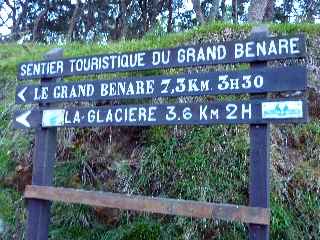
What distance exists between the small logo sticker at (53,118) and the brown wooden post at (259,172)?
5.78 feet

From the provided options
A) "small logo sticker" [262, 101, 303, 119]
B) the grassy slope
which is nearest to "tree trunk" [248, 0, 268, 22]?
the grassy slope

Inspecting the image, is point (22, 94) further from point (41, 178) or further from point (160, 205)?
A: point (160, 205)

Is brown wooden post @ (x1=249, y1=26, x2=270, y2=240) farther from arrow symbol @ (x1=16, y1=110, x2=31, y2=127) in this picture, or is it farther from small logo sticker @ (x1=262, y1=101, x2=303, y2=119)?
arrow symbol @ (x1=16, y1=110, x2=31, y2=127)

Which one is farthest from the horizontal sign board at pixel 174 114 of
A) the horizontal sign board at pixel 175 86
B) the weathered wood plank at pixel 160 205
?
the weathered wood plank at pixel 160 205

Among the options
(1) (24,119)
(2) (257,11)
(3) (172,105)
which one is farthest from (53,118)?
(2) (257,11)

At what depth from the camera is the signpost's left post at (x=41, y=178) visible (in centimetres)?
458

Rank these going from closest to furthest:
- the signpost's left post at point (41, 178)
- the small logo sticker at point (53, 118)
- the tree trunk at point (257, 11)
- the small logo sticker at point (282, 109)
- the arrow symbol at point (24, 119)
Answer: the small logo sticker at point (282, 109)
the signpost's left post at point (41, 178)
the small logo sticker at point (53, 118)
the arrow symbol at point (24, 119)
the tree trunk at point (257, 11)

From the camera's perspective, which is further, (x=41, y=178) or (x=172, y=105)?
(x=41, y=178)

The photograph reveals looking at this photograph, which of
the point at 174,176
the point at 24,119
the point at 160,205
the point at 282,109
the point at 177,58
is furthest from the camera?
the point at 174,176

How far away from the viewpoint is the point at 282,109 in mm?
3742

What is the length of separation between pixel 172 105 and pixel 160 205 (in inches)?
31.5

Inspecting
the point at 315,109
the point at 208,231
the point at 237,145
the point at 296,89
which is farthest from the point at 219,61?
the point at 315,109

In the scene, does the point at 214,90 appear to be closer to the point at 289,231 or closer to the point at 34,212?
the point at 289,231

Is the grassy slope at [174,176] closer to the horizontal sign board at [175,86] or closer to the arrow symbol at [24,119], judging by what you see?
the arrow symbol at [24,119]
